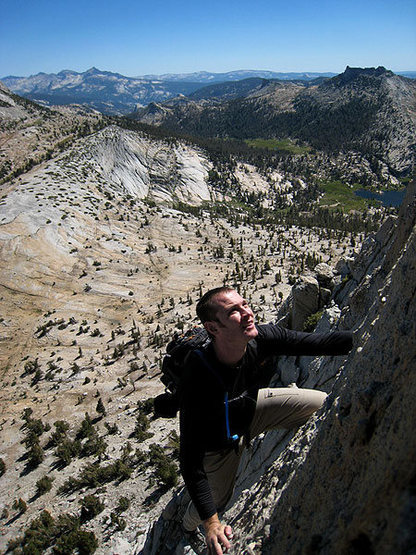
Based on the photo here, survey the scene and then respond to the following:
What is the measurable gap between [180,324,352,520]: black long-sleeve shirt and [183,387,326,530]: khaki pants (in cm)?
34

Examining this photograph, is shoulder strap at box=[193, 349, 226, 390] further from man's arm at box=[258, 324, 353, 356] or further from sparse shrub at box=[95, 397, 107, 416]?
sparse shrub at box=[95, 397, 107, 416]

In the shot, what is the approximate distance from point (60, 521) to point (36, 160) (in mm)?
60964

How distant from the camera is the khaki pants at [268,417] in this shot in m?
3.92

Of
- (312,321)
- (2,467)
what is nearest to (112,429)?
(2,467)

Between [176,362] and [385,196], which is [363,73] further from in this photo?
[176,362]

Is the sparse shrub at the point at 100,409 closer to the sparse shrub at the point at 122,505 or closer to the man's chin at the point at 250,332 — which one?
the sparse shrub at the point at 122,505

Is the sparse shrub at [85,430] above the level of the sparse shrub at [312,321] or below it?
below

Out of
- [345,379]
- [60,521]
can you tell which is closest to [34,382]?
[60,521]

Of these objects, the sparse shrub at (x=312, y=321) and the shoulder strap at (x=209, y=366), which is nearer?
the shoulder strap at (x=209, y=366)

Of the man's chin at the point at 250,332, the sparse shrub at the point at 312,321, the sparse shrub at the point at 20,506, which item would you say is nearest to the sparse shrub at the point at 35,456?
the sparse shrub at the point at 20,506

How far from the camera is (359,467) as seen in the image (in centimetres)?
219

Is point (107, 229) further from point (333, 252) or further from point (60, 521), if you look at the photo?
point (60, 521)

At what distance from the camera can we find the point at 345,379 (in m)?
3.26

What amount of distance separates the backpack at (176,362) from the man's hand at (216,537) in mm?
1103
